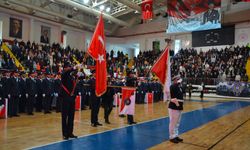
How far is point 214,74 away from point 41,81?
16710 millimetres

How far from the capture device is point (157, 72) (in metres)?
7.02

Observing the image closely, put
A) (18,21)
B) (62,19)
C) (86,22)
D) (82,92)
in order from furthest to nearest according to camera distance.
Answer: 1. (86,22)
2. (62,19)
3. (18,21)
4. (82,92)

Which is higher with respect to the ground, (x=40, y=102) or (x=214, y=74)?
(x=214, y=74)

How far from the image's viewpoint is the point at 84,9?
78.1ft

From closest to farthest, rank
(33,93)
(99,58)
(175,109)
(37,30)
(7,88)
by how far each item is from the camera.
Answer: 1. (175,109)
2. (99,58)
3. (7,88)
4. (33,93)
5. (37,30)

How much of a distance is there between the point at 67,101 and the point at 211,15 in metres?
18.8

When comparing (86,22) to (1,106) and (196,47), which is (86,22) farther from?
(1,106)

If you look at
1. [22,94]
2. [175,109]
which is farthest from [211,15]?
[175,109]

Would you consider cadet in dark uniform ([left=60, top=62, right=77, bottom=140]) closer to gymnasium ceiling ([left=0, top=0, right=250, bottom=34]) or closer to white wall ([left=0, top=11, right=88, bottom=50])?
gymnasium ceiling ([left=0, top=0, right=250, bottom=34])

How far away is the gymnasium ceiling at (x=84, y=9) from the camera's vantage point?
2234 cm

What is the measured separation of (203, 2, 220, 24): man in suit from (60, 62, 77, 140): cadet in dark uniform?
17.8 meters

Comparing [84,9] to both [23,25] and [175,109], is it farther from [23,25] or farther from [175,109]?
[175,109]

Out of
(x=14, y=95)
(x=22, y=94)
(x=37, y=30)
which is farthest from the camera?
(x=37, y=30)

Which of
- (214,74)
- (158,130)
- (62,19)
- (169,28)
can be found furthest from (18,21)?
(158,130)
